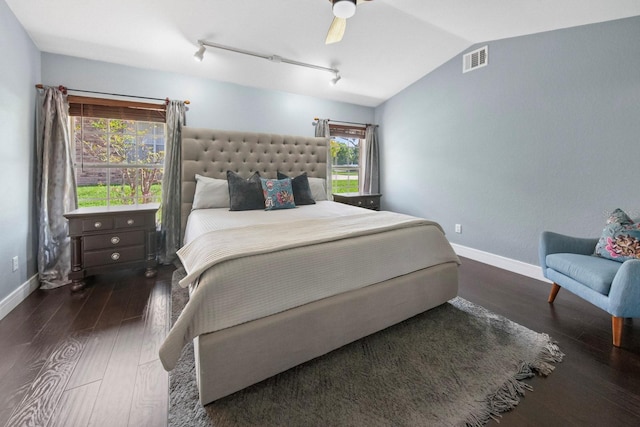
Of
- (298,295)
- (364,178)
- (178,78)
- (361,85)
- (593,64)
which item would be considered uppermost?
(361,85)

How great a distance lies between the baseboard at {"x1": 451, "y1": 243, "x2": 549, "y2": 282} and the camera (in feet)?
9.26

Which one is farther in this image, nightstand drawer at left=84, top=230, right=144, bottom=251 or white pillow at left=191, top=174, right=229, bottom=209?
white pillow at left=191, top=174, right=229, bottom=209

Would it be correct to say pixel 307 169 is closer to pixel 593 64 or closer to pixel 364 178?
pixel 364 178

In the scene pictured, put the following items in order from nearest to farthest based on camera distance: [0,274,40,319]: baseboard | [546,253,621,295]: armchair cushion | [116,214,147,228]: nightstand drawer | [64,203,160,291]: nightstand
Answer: [546,253,621,295]: armchair cushion < [0,274,40,319]: baseboard < [64,203,160,291]: nightstand < [116,214,147,228]: nightstand drawer

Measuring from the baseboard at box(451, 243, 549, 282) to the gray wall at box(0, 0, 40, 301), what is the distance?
466 centimetres

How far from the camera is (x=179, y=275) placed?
285 cm

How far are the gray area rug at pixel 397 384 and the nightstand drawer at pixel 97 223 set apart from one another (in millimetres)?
1719

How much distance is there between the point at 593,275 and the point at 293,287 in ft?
6.78

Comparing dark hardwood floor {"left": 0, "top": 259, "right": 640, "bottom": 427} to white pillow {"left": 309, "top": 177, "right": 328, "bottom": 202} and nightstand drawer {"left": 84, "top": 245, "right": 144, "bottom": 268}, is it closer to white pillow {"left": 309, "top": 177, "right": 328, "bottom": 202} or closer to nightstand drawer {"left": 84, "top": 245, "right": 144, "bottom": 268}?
nightstand drawer {"left": 84, "top": 245, "right": 144, "bottom": 268}

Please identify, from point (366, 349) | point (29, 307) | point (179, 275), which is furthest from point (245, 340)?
point (29, 307)

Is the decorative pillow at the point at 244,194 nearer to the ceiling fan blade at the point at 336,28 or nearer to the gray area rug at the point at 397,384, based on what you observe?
the gray area rug at the point at 397,384

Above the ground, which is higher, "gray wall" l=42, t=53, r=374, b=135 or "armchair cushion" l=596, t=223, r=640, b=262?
"gray wall" l=42, t=53, r=374, b=135

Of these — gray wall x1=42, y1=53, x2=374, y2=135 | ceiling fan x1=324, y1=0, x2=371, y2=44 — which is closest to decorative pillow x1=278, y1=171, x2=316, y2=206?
gray wall x1=42, y1=53, x2=374, y2=135

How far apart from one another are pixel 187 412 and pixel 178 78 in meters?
3.46
